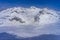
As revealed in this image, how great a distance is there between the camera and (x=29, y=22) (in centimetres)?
692

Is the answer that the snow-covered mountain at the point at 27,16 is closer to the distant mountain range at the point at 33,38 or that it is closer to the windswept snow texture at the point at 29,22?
the windswept snow texture at the point at 29,22

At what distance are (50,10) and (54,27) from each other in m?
Result: 1.88

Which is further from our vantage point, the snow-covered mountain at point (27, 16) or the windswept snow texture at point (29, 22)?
the snow-covered mountain at point (27, 16)

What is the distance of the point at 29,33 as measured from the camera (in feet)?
20.3

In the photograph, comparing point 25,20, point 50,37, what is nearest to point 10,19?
point 25,20

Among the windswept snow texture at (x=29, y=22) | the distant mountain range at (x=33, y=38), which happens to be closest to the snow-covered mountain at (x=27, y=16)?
the windswept snow texture at (x=29, y=22)

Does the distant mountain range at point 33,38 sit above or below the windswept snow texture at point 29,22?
below

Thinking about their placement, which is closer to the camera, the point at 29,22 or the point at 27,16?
the point at 29,22

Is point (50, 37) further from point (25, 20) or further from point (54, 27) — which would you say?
point (25, 20)

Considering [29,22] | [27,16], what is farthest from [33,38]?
[27,16]

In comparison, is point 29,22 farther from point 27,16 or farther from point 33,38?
point 33,38

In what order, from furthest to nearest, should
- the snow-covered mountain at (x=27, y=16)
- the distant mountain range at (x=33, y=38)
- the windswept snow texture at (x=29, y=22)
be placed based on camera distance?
the snow-covered mountain at (x=27, y=16) → the windswept snow texture at (x=29, y=22) → the distant mountain range at (x=33, y=38)

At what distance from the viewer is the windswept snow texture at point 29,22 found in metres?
6.37

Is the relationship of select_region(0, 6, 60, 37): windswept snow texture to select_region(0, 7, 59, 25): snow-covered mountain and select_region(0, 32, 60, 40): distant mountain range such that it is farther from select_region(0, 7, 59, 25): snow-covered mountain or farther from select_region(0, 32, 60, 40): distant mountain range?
select_region(0, 32, 60, 40): distant mountain range
